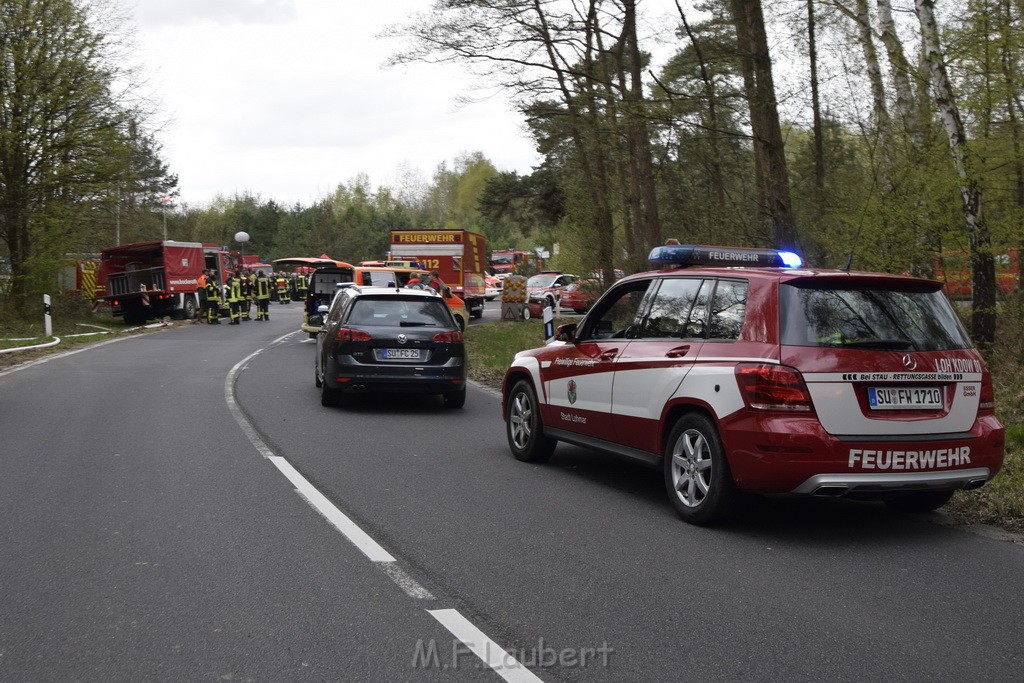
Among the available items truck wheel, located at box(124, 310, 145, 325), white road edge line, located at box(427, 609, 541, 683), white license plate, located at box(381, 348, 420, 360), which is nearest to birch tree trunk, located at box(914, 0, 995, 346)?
white license plate, located at box(381, 348, 420, 360)

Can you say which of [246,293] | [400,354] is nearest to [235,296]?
[246,293]

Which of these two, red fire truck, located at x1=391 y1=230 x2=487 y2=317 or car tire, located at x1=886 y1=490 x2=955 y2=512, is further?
red fire truck, located at x1=391 y1=230 x2=487 y2=317

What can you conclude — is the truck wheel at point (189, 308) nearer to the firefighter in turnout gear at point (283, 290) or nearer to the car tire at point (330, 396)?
the firefighter in turnout gear at point (283, 290)

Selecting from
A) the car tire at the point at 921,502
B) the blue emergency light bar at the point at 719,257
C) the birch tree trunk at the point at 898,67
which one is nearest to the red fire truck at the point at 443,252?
the birch tree trunk at the point at 898,67

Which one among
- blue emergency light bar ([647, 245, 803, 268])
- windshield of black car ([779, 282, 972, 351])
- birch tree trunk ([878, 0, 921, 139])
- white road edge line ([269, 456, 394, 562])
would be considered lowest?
white road edge line ([269, 456, 394, 562])

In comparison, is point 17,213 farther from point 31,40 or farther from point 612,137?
point 612,137

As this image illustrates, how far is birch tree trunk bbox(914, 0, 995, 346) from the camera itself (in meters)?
11.2

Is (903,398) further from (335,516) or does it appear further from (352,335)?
(352,335)

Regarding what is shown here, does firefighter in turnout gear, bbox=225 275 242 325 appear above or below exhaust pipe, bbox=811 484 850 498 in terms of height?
above

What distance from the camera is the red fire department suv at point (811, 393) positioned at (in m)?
6.29

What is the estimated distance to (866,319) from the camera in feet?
21.5

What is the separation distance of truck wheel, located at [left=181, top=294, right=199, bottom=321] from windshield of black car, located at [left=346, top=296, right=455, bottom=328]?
23.8 m

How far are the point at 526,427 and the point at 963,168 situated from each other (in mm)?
5593

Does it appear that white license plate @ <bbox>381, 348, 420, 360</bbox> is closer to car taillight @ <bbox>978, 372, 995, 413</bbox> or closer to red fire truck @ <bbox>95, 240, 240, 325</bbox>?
car taillight @ <bbox>978, 372, 995, 413</bbox>
